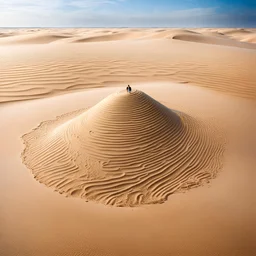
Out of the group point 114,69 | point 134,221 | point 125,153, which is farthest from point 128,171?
point 114,69

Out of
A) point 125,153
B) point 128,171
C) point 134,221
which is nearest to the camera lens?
point 134,221

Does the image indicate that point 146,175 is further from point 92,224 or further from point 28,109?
point 28,109

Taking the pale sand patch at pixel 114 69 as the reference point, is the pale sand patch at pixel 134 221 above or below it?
below

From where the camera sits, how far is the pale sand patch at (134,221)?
10.1ft

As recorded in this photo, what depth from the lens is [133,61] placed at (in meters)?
12.7

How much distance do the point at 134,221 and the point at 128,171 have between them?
3.91ft

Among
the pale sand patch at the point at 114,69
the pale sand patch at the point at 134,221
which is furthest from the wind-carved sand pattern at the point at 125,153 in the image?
the pale sand patch at the point at 114,69

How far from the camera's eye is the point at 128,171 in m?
4.56

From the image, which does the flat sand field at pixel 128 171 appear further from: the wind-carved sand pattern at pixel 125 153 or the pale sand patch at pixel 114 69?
the pale sand patch at pixel 114 69

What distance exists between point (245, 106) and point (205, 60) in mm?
5391

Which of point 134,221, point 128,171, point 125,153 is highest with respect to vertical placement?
point 125,153

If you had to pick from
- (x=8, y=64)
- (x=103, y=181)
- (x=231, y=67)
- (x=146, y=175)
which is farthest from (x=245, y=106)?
(x=8, y=64)

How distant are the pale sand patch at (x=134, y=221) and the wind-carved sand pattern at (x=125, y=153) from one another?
0.24 m

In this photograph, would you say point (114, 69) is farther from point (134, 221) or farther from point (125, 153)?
point (134, 221)
